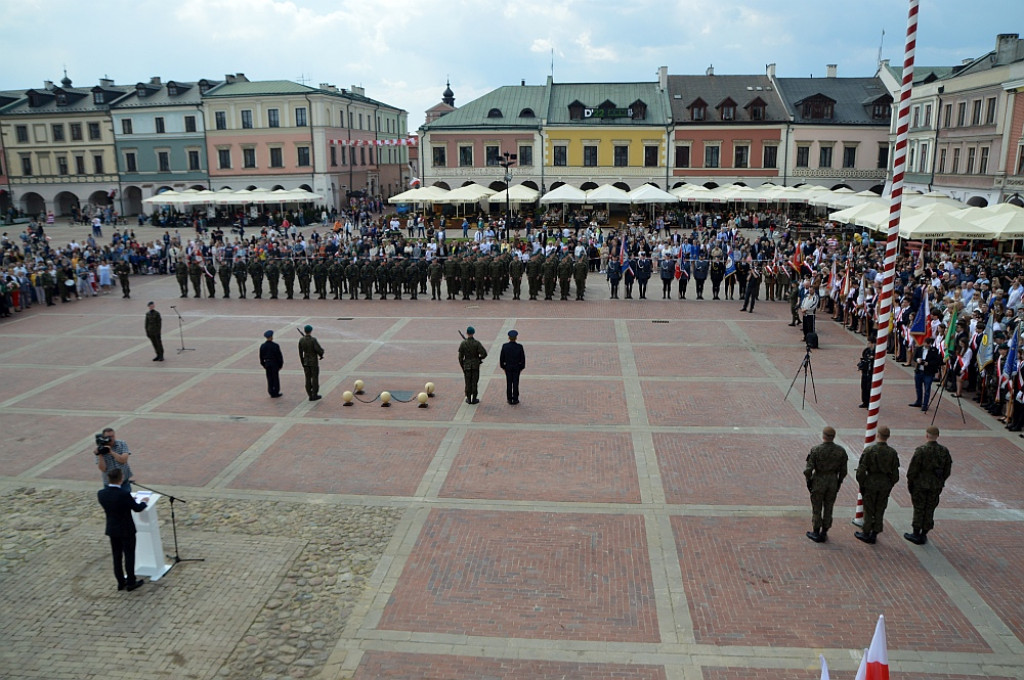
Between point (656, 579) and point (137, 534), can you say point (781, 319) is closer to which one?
point (656, 579)

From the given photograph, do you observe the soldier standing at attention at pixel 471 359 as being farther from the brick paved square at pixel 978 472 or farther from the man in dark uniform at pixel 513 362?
the brick paved square at pixel 978 472

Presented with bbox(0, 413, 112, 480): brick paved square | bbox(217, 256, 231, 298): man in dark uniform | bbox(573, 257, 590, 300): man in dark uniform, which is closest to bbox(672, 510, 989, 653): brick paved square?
bbox(0, 413, 112, 480): brick paved square

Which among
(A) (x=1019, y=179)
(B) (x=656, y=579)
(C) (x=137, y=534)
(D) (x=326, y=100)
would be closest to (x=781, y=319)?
(B) (x=656, y=579)

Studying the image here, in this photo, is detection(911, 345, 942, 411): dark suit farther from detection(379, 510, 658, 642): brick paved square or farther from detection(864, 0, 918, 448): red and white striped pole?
detection(379, 510, 658, 642): brick paved square

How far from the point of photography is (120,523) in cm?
855

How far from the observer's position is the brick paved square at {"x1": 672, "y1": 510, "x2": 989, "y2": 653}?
779 cm

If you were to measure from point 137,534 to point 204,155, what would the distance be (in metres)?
55.3

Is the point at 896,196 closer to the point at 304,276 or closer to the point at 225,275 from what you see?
the point at 304,276

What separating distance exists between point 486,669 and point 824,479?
16.0 ft

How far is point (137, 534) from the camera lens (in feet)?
29.5

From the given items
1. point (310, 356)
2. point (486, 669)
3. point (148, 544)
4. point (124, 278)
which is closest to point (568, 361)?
point (310, 356)

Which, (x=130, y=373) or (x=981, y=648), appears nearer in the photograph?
(x=981, y=648)

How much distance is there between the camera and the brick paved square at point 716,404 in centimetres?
1408

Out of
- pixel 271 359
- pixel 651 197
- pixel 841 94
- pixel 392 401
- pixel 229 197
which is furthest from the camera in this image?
pixel 841 94
